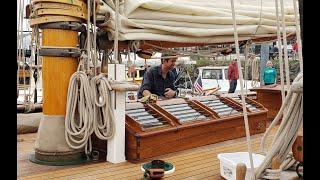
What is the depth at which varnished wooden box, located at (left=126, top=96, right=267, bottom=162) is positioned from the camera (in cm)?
281

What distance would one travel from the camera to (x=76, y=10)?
9.18 feet

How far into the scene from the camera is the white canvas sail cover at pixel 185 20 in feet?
9.80

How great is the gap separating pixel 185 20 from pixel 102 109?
111 centimetres

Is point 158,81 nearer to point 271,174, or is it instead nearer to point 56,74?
point 56,74

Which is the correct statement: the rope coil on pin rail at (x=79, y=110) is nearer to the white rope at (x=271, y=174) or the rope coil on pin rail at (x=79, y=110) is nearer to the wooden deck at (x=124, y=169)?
the wooden deck at (x=124, y=169)

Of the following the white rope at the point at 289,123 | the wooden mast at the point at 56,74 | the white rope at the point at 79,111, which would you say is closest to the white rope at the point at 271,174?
the white rope at the point at 289,123

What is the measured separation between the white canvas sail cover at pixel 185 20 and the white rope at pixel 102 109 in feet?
1.38

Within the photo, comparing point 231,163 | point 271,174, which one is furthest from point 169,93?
point 271,174

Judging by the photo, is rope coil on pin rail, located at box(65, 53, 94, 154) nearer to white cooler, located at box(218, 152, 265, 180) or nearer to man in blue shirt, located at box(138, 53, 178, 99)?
white cooler, located at box(218, 152, 265, 180)

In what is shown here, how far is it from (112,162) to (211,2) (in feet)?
6.25

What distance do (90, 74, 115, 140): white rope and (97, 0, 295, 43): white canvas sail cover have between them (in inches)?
16.6

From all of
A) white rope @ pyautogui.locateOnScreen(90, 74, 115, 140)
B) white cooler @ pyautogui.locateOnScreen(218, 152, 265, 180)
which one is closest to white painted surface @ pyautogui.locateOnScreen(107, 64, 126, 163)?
white rope @ pyautogui.locateOnScreen(90, 74, 115, 140)

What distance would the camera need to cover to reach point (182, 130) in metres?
3.07

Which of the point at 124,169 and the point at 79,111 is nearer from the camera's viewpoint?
the point at 124,169
